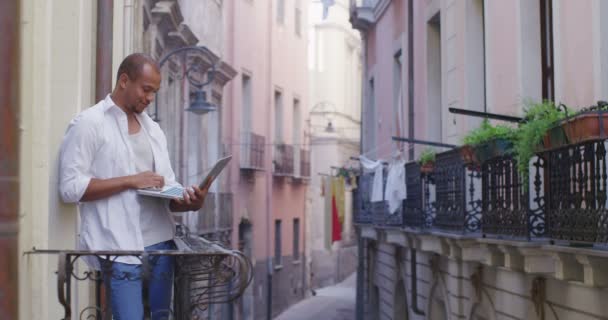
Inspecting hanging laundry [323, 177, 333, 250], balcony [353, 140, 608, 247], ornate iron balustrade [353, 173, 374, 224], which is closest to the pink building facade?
hanging laundry [323, 177, 333, 250]

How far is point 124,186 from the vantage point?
471 cm

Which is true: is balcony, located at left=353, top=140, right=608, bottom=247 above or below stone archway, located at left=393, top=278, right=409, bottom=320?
above

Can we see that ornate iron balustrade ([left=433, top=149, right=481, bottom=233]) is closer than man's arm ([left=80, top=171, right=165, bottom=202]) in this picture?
No

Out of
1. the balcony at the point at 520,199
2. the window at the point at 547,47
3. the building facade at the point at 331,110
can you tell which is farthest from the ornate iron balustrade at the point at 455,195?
the building facade at the point at 331,110

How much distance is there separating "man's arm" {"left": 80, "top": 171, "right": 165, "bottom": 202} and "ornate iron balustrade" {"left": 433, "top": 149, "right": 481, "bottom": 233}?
7.23 meters

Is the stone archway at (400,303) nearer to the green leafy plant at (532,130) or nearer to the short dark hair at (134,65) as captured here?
the green leafy plant at (532,130)

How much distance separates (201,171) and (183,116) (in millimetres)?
2359

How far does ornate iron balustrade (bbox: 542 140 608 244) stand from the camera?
291 inches

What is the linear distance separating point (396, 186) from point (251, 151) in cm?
1361

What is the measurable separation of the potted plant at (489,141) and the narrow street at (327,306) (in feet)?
63.2

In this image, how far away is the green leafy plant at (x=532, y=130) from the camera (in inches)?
332

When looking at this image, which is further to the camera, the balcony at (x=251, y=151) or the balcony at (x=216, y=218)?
the balcony at (x=251, y=151)

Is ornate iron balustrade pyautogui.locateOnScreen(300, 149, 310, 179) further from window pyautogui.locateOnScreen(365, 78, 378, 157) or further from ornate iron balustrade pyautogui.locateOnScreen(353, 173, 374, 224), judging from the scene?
ornate iron balustrade pyautogui.locateOnScreen(353, 173, 374, 224)

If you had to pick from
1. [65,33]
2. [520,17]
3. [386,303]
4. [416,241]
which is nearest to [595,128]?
[65,33]
